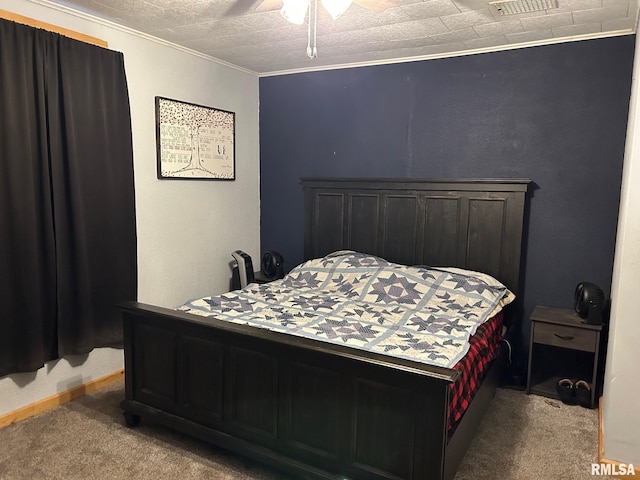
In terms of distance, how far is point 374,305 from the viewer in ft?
10.2

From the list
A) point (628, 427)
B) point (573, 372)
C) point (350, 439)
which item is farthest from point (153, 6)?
point (573, 372)

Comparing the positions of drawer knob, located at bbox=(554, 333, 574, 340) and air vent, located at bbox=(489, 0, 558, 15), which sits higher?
air vent, located at bbox=(489, 0, 558, 15)

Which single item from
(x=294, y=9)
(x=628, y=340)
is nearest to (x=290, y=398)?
(x=628, y=340)

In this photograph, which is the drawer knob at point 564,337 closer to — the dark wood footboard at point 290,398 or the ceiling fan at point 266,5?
the dark wood footboard at point 290,398

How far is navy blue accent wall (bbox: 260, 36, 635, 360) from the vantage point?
3.17 metres

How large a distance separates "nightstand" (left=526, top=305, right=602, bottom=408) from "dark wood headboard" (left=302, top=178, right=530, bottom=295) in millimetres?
371

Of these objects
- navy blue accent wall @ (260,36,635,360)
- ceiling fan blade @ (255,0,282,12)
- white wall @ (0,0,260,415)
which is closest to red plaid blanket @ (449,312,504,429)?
navy blue accent wall @ (260,36,635,360)

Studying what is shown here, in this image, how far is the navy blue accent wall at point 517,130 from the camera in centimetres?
317

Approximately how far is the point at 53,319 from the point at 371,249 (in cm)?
231

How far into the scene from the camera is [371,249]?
3.92 metres

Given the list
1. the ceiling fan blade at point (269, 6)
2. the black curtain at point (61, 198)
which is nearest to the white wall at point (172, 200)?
the black curtain at point (61, 198)

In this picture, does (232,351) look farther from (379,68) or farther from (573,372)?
(379,68)

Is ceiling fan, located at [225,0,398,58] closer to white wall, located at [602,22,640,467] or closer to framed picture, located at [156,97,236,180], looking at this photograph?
framed picture, located at [156,97,236,180]

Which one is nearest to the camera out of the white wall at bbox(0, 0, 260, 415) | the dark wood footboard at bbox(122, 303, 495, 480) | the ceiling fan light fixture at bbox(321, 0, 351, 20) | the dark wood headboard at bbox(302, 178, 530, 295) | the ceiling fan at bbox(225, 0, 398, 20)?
the dark wood footboard at bbox(122, 303, 495, 480)
